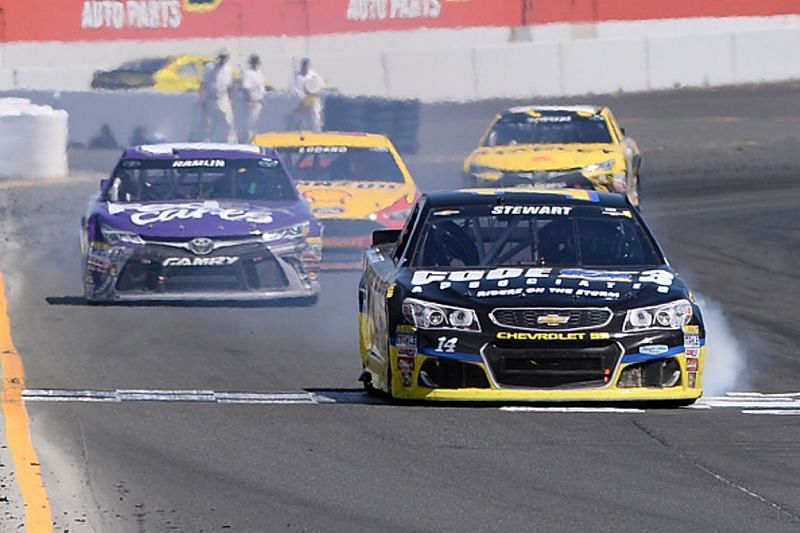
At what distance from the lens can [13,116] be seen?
91.2 feet

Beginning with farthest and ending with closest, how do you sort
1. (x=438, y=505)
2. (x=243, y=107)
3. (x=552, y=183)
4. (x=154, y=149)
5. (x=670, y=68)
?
(x=670, y=68)
(x=243, y=107)
(x=552, y=183)
(x=154, y=149)
(x=438, y=505)

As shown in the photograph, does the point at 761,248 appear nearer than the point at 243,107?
Yes

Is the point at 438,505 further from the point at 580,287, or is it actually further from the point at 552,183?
the point at 552,183

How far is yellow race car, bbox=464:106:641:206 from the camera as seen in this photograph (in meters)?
21.7

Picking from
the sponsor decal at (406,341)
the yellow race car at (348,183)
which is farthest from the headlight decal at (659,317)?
the yellow race car at (348,183)

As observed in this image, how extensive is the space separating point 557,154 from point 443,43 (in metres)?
14.7

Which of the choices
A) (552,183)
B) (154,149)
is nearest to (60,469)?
(154,149)

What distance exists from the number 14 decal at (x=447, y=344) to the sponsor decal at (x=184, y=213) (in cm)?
560

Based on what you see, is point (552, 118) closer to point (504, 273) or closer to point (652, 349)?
point (504, 273)

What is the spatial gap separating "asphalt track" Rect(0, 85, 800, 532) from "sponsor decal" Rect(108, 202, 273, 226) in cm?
70

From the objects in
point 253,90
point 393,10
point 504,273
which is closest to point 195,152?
point 504,273

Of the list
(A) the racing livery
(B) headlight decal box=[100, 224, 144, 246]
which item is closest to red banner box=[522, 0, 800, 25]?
(B) headlight decal box=[100, 224, 144, 246]

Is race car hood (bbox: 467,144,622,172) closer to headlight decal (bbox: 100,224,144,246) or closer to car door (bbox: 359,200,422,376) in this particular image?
headlight decal (bbox: 100,224,144,246)

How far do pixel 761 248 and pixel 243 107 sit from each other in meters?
14.1
